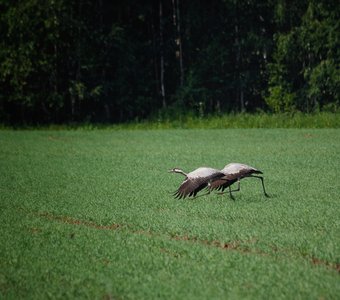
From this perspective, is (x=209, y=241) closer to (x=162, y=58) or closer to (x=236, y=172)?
(x=236, y=172)

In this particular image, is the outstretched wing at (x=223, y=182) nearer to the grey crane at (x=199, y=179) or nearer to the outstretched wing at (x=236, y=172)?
the outstretched wing at (x=236, y=172)

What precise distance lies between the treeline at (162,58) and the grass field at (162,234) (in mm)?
15716

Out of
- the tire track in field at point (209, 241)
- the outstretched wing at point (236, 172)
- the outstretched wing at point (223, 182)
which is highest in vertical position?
the outstretched wing at point (236, 172)

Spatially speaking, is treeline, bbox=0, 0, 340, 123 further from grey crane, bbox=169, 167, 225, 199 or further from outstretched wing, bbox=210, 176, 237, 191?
grey crane, bbox=169, 167, 225, 199

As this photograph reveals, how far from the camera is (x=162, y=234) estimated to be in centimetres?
527

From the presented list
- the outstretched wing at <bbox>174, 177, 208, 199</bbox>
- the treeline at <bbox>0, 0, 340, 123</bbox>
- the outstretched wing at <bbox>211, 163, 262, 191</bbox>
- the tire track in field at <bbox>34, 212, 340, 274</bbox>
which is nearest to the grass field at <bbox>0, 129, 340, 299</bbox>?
the tire track in field at <bbox>34, 212, 340, 274</bbox>

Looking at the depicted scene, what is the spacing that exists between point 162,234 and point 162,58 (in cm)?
2635

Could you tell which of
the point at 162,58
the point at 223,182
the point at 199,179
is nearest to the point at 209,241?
the point at 199,179

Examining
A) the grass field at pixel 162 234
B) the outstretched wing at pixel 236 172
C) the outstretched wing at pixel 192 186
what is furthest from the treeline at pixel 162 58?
the outstretched wing at pixel 192 186

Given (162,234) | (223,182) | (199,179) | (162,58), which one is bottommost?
(162,234)

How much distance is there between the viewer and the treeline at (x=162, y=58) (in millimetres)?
26156

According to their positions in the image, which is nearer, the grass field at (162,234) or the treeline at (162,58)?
the grass field at (162,234)

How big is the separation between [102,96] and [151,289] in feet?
85.4

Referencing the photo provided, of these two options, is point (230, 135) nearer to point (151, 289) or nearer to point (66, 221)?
point (66, 221)
